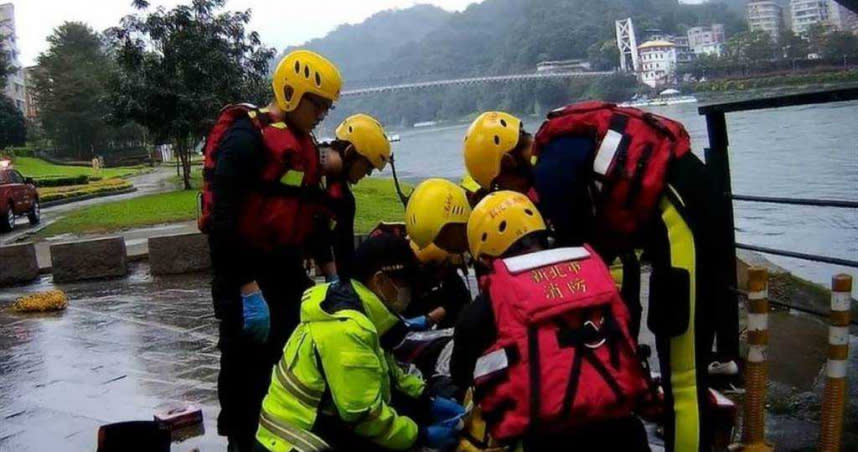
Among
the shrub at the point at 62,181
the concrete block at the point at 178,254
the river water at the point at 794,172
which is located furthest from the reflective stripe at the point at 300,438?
the shrub at the point at 62,181

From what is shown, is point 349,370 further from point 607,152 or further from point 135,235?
point 135,235

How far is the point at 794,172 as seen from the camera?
2388 cm

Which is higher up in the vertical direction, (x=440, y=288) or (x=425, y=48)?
(x=425, y=48)

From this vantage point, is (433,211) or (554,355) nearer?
(554,355)

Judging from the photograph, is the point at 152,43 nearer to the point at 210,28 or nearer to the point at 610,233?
the point at 210,28

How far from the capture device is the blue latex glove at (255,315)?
11.7ft

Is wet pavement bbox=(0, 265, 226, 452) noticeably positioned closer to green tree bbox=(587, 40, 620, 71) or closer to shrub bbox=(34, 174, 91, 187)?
green tree bbox=(587, 40, 620, 71)

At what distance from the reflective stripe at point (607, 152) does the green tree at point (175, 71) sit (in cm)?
2490

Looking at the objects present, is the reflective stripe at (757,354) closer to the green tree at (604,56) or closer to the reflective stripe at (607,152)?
the reflective stripe at (607,152)

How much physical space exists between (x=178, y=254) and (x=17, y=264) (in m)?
2.06

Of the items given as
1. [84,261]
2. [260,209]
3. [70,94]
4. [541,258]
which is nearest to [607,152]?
[541,258]

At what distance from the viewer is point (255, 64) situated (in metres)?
28.9

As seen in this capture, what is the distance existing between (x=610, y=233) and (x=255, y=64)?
89.3 feet

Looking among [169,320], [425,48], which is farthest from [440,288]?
[425,48]
